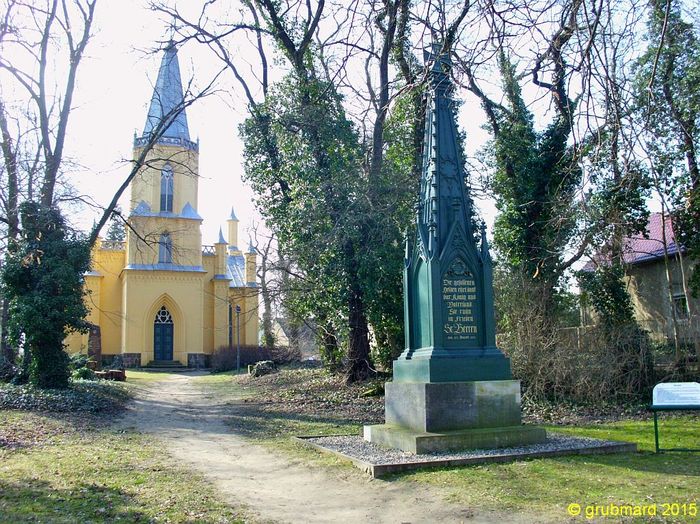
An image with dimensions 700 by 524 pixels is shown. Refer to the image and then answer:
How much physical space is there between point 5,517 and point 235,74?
62.4ft

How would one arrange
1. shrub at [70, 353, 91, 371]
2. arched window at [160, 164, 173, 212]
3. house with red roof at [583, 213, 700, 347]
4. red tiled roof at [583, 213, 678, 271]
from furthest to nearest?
1. arched window at [160, 164, 173, 212]
2. shrub at [70, 353, 91, 371]
3. house with red roof at [583, 213, 700, 347]
4. red tiled roof at [583, 213, 678, 271]

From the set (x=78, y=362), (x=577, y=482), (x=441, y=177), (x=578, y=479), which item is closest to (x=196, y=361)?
(x=78, y=362)

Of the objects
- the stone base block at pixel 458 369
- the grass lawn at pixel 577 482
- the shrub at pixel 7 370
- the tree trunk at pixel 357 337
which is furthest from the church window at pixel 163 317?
the grass lawn at pixel 577 482

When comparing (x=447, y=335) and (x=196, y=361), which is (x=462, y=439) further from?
(x=196, y=361)

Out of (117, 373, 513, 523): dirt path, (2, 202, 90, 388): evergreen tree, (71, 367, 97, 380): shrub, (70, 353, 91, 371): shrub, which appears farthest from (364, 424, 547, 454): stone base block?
(70, 353, 91, 371): shrub

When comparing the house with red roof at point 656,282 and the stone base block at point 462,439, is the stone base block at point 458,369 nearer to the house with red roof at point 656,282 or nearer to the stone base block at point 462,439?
the stone base block at point 462,439

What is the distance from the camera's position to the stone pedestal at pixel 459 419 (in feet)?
27.4

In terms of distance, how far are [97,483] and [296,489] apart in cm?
233

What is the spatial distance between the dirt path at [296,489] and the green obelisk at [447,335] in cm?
140

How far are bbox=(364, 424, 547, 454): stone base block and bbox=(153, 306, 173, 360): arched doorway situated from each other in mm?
38571

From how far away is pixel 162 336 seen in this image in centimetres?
4538

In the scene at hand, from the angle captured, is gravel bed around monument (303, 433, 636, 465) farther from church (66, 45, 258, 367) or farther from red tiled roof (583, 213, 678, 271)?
church (66, 45, 258, 367)

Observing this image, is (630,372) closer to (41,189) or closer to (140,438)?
(140,438)

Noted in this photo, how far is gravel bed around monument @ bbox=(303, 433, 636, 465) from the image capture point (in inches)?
311
